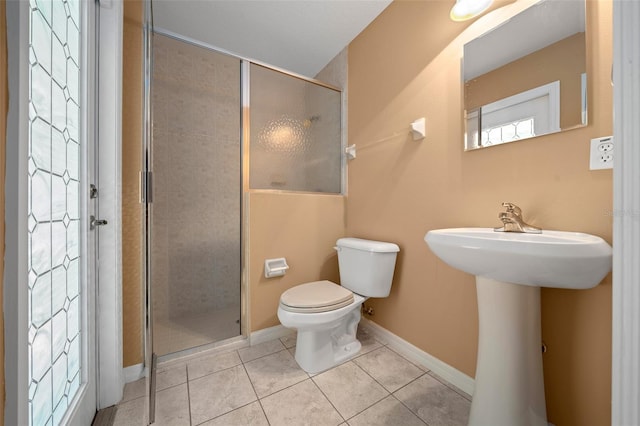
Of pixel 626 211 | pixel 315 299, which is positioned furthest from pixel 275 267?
pixel 626 211

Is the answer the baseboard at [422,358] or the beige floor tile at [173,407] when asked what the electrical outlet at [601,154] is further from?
the beige floor tile at [173,407]

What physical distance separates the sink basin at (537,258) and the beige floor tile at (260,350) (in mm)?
1262

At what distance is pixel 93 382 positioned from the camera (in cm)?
99

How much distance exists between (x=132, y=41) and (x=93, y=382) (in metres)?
1.58

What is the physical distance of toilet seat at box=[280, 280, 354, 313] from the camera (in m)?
1.23

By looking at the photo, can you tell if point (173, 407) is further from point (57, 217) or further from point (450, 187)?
point (450, 187)

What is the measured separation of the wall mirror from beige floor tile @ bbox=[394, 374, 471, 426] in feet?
3.98

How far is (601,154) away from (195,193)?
1958mm

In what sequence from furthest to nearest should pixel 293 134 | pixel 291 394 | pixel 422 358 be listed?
pixel 293 134
pixel 422 358
pixel 291 394

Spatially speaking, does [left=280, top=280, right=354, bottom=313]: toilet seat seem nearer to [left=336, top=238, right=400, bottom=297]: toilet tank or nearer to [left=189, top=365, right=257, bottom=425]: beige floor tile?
[left=336, top=238, right=400, bottom=297]: toilet tank

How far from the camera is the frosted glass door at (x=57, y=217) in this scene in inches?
24.2

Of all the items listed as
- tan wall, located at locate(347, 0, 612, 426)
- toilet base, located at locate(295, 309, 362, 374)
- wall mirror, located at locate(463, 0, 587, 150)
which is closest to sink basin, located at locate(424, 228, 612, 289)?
tan wall, located at locate(347, 0, 612, 426)

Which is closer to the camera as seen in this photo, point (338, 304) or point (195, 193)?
point (338, 304)

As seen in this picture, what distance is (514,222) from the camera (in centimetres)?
90
